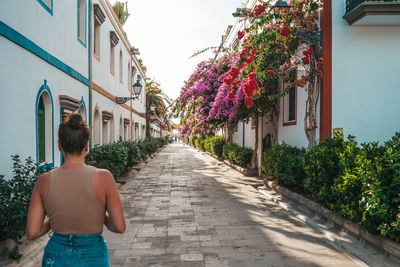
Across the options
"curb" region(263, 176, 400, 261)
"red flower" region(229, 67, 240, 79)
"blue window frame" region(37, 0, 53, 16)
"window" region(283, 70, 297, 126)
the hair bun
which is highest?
"blue window frame" region(37, 0, 53, 16)

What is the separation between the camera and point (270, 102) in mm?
10695

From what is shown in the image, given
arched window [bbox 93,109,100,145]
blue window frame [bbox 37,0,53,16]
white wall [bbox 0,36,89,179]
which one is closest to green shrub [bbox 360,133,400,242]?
white wall [bbox 0,36,89,179]

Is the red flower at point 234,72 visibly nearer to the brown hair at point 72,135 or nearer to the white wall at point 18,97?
the white wall at point 18,97

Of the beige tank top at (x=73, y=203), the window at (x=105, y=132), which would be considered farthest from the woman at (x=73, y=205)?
the window at (x=105, y=132)

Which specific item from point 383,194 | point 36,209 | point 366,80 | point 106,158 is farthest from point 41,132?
point 366,80

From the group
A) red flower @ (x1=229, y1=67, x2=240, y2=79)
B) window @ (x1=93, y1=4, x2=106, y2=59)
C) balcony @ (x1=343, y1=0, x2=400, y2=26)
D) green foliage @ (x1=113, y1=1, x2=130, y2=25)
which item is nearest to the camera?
balcony @ (x1=343, y1=0, x2=400, y2=26)

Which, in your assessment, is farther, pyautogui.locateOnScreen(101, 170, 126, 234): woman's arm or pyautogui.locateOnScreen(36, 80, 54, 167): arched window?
pyautogui.locateOnScreen(36, 80, 54, 167): arched window

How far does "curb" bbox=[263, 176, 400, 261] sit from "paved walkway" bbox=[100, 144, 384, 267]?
16.1 inches

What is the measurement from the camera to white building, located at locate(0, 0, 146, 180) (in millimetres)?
4977

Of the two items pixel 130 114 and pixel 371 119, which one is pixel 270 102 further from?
pixel 130 114

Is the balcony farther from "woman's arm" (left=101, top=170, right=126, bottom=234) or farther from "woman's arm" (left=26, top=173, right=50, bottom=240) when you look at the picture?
"woman's arm" (left=26, top=173, right=50, bottom=240)

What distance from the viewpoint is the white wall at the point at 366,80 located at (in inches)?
303

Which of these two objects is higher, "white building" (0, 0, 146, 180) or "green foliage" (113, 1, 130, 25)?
"green foliage" (113, 1, 130, 25)

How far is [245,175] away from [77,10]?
8566 millimetres
